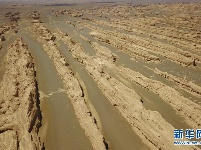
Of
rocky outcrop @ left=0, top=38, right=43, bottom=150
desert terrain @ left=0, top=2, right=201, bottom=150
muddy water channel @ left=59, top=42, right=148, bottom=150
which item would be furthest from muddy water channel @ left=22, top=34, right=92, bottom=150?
muddy water channel @ left=59, top=42, right=148, bottom=150

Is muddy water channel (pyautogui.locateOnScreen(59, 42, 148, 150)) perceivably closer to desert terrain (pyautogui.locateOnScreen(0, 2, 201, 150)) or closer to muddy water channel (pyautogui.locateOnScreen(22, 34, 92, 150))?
desert terrain (pyautogui.locateOnScreen(0, 2, 201, 150))

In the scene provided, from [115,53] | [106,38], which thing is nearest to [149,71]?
[115,53]

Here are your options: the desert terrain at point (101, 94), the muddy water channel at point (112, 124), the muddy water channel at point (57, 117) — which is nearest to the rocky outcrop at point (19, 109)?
the desert terrain at point (101, 94)

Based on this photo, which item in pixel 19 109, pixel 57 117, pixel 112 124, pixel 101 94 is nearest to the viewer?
pixel 112 124

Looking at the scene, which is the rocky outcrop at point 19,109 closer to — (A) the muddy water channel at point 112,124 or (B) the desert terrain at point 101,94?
(B) the desert terrain at point 101,94

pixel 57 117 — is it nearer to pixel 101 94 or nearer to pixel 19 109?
pixel 19 109

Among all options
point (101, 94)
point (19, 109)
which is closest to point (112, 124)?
point (101, 94)
